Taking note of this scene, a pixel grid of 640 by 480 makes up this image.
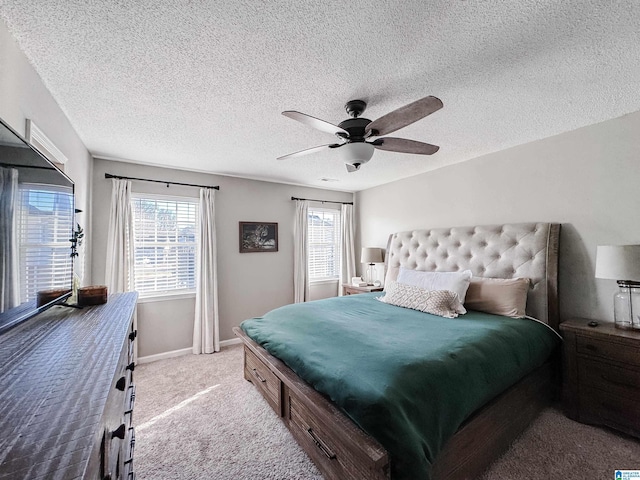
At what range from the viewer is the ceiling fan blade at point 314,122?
1652mm

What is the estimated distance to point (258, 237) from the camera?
4375 mm

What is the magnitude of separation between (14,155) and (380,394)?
1.80 meters

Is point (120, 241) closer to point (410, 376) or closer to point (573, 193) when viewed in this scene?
point (410, 376)

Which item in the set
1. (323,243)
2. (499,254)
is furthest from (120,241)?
(499,254)

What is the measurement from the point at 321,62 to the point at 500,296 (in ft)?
8.54

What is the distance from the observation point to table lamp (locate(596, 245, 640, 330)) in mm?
2068

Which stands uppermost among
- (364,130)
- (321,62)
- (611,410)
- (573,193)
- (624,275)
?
(321,62)

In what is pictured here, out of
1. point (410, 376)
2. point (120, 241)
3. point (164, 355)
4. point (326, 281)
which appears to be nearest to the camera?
point (410, 376)

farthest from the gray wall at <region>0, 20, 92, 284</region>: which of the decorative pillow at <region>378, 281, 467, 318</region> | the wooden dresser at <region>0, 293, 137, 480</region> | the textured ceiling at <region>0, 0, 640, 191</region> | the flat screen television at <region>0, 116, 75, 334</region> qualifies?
the decorative pillow at <region>378, 281, 467, 318</region>

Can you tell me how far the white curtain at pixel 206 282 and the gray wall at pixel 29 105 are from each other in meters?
1.32

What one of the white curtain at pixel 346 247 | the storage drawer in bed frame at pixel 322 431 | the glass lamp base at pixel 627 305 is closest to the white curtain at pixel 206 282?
the storage drawer in bed frame at pixel 322 431

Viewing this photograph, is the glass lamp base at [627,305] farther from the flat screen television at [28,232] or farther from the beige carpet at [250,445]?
the flat screen television at [28,232]

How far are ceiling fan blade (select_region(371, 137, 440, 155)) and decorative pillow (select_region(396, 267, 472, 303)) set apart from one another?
1455 mm

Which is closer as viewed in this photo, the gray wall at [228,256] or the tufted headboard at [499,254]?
the tufted headboard at [499,254]
